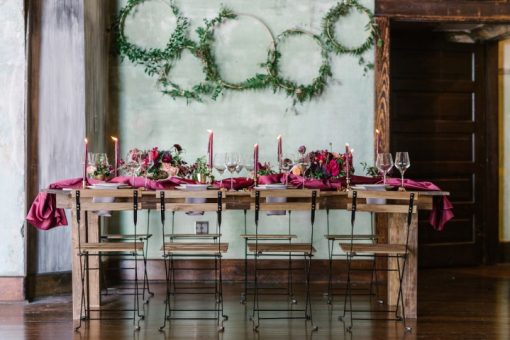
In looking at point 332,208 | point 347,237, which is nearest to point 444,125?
point 347,237

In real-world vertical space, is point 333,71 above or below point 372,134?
above

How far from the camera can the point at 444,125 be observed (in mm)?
7598

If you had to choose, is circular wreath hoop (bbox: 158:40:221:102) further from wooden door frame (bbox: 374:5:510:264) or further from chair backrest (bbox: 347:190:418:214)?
chair backrest (bbox: 347:190:418:214)

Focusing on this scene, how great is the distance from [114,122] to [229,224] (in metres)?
1.40

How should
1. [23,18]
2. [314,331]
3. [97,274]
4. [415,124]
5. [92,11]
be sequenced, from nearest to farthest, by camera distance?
1. [314,331]
2. [97,274]
3. [23,18]
4. [92,11]
5. [415,124]

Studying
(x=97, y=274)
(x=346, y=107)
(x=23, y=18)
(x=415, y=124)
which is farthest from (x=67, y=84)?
(x=415, y=124)

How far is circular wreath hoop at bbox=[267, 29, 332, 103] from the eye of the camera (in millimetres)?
6695

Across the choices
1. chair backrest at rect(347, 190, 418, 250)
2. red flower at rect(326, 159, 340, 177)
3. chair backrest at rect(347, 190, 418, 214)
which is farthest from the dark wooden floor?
red flower at rect(326, 159, 340, 177)

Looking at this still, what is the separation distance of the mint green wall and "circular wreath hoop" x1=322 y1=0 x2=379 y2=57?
0.06 meters

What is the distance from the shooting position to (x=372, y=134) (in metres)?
6.77

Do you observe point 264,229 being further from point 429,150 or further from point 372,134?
point 429,150

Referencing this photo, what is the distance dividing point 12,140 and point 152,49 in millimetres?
1558

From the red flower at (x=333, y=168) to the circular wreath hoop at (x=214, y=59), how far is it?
58.8 inches

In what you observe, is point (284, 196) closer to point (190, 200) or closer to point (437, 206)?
point (190, 200)
